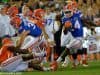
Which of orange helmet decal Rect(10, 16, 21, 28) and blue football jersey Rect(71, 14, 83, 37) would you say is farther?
blue football jersey Rect(71, 14, 83, 37)

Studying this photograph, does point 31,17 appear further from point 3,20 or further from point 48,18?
point 48,18

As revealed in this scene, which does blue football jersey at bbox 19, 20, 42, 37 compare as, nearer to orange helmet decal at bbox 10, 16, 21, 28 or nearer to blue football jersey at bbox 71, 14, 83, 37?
orange helmet decal at bbox 10, 16, 21, 28

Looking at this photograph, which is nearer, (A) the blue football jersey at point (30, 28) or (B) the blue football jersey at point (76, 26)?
(A) the blue football jersey at point (30, 28)

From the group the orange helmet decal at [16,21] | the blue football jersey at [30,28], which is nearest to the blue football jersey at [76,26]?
the blue football jersey at [30,28]

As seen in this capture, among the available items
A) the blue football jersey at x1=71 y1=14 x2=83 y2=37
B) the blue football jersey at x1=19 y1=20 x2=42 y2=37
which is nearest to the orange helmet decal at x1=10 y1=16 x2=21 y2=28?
the blue football jersey at x1=19 y1=20 x2=42 y2=37

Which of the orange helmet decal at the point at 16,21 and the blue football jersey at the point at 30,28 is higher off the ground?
the orange helmet decal at the point at 16,21

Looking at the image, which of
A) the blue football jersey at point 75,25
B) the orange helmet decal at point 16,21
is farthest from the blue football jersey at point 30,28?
the blue football jersey at point 75,25

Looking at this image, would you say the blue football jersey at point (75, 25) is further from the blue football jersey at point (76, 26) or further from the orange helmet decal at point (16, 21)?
the orange helmet decal at point (16, 21)

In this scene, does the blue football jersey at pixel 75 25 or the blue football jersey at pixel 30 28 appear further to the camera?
the blue football jersey at pixel 75 25

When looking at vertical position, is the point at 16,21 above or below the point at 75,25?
above

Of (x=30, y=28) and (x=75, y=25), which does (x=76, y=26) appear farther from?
(x=30, y=28)

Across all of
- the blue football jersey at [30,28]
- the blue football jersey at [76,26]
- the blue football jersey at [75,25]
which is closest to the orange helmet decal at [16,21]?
the blue football jersey at [30,28]

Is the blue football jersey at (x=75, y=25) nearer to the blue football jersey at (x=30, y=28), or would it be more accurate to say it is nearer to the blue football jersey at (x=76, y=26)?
the blue football jersey at (x=76, y=26)

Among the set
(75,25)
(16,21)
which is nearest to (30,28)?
(16,21)
